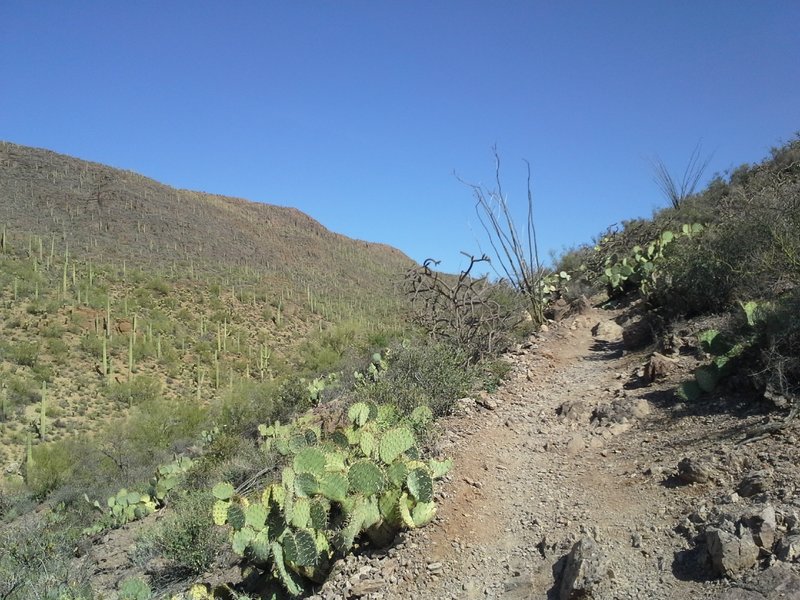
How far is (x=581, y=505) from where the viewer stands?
4.70 metres

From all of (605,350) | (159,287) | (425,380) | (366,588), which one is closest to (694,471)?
(366,588)

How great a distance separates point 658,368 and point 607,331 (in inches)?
115

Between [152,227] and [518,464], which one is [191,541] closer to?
[518,464]

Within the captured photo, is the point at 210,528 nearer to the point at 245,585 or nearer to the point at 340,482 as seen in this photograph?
the point at 245,585

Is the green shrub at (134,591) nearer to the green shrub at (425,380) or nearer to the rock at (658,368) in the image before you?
the green shrub at (425,380)

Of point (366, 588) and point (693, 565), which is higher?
point (693, 565)

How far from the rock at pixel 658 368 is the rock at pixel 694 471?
2.35 metres

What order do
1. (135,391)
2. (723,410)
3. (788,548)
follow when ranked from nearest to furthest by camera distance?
(788,548)
(723,410)
(135,391)

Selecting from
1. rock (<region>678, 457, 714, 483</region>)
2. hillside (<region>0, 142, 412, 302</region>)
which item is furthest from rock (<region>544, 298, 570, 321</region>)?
hillside (<region>0, 142, 412, 302</region>)

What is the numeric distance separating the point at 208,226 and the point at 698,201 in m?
36.5

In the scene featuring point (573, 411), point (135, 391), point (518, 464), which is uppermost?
point (573, 411)

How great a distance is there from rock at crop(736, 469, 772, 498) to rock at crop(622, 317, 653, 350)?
14.9 feet

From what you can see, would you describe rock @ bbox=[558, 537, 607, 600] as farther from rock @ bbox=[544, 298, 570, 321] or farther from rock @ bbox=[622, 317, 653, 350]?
rock @ bbox=[544, 298, 570, 321]

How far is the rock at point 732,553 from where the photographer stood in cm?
329
